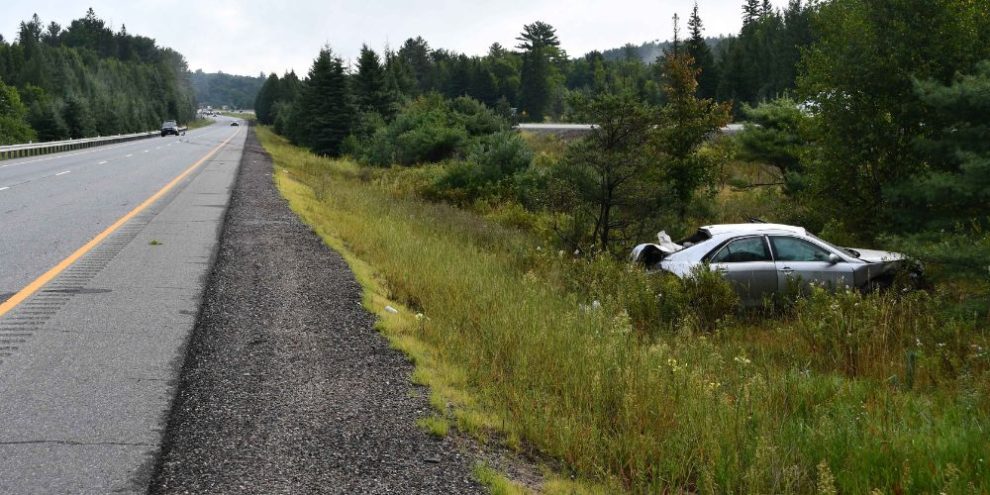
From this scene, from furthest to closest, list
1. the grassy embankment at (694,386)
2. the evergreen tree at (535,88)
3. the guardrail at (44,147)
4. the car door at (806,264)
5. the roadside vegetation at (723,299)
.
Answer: the evergreen tree at (535,88) < the guardrail at (44,147) < the car door at (806,264) < the roadside vegetation at (723,299) < the grassy embankment at (694,386)

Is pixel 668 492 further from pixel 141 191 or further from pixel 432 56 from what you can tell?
pixel 432 56

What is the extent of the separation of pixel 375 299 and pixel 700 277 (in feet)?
15.1

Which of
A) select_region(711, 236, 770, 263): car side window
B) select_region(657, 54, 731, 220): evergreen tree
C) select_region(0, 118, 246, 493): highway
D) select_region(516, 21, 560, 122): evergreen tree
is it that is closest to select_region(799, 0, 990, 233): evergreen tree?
select_region(657, 54, 731, 220): evergreen tree

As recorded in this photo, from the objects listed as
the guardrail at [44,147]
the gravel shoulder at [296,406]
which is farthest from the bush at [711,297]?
the guardrail at [44,147]

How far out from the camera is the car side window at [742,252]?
11.1 m

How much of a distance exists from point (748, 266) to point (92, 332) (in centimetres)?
837

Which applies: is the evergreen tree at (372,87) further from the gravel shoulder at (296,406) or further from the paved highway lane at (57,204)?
the gravel shoulder at (296,406)

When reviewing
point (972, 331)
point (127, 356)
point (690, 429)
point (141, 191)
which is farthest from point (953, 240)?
point (141, 191)

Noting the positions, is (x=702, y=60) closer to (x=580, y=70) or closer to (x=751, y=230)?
(x=751, y=230)

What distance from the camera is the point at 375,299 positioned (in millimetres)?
8484

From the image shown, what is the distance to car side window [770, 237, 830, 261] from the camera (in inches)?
439

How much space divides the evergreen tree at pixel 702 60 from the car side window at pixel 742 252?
6191 cm

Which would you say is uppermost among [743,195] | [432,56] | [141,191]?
[432,56]

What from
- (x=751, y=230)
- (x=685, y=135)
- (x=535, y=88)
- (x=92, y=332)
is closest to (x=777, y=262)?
(x=751, y=230)
